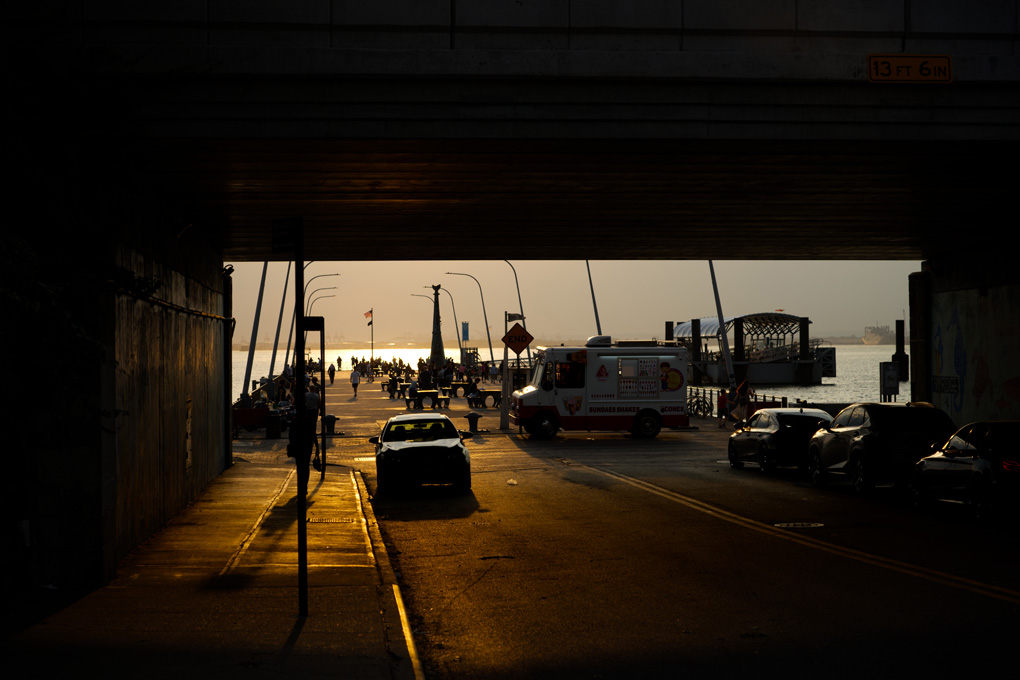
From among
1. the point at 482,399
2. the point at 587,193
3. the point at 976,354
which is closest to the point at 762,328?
the point at 482,399

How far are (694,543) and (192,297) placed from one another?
934cm

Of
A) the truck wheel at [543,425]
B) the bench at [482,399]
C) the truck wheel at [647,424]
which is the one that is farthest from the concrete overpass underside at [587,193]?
the bench at [482,399]

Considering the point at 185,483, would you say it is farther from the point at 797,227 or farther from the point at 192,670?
the point at 797,227

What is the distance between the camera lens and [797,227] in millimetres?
20219

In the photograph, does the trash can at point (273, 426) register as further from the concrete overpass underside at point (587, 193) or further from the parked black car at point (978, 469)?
the parked black car at point (978, 469)

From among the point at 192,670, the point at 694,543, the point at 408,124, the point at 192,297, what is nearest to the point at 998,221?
the point at 694,543

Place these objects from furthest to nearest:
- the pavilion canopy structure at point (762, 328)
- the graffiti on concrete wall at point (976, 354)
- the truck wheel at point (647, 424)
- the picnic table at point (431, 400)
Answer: the pavilion canopy structure at point (762, 328) < the picnic table at point (431, 400) < the truck wheel at point (647, 424) < the graffiti on concrete wall at point (976, 354)

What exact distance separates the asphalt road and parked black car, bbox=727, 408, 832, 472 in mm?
2682

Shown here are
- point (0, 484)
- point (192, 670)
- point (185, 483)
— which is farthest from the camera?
point (185, 483)

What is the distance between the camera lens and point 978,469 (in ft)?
46.4

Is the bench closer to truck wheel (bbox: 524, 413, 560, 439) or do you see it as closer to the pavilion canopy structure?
truck wheel (bbox: 524, 413, 560, 439)

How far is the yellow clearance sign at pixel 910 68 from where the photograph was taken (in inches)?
437

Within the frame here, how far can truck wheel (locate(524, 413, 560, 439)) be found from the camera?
31.6 metres

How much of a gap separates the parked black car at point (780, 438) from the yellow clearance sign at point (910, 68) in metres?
11.2
